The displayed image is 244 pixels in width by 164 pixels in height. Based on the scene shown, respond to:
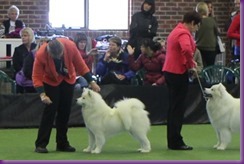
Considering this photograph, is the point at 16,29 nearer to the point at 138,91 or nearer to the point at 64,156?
the point at 138,91

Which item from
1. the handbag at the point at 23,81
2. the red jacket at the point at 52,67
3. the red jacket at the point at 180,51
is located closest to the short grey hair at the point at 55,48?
the red jacket at the point at 52,67

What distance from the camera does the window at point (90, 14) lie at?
41.5 feet

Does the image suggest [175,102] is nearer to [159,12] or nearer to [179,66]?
[179,66]

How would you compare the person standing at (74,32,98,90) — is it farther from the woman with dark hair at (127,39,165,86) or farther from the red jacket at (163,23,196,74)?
the red jacket at (163,23,196,74)

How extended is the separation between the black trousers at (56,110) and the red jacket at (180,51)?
3.65ft

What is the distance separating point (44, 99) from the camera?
6438 millimetres

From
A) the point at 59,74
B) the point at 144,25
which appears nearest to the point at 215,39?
the point at 144,25

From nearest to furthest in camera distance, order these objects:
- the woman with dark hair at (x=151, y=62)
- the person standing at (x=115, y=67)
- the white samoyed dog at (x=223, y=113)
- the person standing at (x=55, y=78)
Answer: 1. the person standing at (x=55, y=78)
2. the white samoyed dog at (x=223, y=113)
3. the woman with dark hair at (x=151, y=62)
4. the person standing at (x=115, y=67)

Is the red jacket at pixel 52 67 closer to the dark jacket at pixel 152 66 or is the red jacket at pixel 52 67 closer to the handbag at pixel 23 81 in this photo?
the handbag at pixel 23 81

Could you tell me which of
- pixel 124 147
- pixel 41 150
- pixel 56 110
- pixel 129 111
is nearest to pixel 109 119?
pixel 129 111

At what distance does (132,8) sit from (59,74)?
638 cm

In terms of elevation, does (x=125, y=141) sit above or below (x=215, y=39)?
below

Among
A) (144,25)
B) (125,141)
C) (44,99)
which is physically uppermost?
(144,25)

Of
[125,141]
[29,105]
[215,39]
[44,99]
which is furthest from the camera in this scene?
[215,39]
